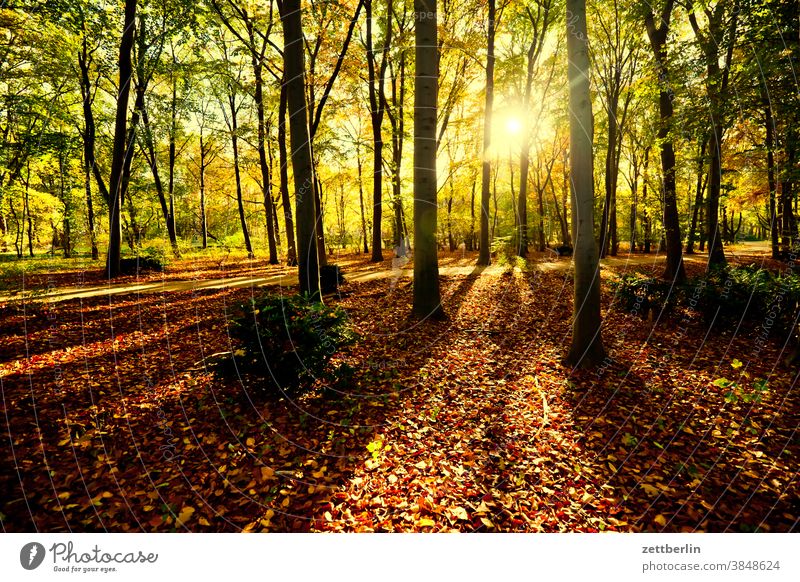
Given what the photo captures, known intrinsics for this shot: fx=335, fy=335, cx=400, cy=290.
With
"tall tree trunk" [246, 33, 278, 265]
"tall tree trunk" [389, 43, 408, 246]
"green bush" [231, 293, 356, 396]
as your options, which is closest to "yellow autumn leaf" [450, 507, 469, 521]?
"green bush" [231, 293, 356, 396]

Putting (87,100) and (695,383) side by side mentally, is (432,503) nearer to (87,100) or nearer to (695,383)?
(695,383)

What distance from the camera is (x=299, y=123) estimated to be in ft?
25.4

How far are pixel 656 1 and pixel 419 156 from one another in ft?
31.0

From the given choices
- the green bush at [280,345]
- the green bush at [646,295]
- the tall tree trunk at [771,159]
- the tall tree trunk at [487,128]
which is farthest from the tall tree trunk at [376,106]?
the green bush at [280,345]

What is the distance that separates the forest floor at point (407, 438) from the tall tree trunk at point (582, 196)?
57cm

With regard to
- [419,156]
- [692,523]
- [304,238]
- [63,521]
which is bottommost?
[692,523]

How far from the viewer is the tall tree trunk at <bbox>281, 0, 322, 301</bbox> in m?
7.40

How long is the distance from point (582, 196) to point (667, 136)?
7.50m

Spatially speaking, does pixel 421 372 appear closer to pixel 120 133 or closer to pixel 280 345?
pixel 280 345

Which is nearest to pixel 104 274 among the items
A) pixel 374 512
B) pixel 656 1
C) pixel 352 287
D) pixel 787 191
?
pixel 352 287

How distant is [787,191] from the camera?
8.79 m

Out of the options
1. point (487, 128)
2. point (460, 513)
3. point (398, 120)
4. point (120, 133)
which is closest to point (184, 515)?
point (460, 513)

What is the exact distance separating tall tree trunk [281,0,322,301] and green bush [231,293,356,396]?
2441mm

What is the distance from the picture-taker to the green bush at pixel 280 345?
466 cm
